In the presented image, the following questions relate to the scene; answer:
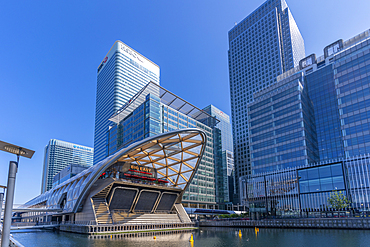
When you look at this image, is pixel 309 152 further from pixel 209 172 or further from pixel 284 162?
pixel 209 172

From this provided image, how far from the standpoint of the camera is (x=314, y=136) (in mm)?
96875

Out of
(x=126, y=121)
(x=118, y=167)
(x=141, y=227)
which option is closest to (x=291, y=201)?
(x=141, y=227)

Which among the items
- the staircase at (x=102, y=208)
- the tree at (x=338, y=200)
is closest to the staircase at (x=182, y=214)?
the staircase at (x=102, y=208)

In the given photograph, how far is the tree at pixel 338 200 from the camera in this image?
63806 mm

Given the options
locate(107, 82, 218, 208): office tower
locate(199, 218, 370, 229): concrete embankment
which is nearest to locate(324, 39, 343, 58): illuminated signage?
locate(107, 82, 218, 208): office tower

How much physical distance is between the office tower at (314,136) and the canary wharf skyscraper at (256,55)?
47428mm

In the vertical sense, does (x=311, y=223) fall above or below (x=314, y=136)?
below

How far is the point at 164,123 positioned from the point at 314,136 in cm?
5724

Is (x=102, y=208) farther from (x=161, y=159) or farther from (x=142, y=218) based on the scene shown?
(x=161, y=159)

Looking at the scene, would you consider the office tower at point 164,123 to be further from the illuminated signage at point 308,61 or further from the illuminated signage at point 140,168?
the illuminated signage at point 308,61

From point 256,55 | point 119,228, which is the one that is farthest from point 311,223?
point 256,55

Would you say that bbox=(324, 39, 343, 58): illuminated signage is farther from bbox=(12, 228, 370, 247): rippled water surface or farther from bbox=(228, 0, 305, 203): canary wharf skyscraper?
bbox=(12, 228, 370, 247): rippled water surface

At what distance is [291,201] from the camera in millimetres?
79000

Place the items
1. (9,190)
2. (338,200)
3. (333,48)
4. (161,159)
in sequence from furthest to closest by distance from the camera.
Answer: (333,48), (161,159), (338,200), (9,190)
